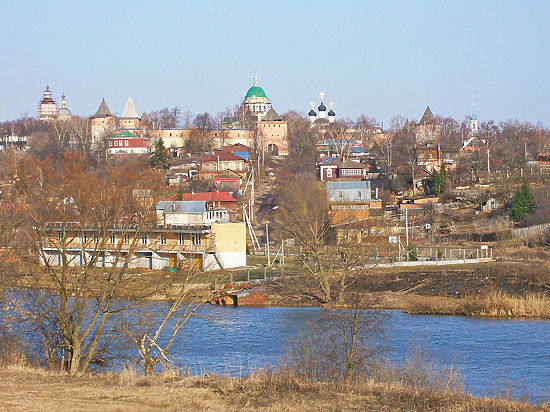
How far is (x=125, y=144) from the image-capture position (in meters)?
63.1

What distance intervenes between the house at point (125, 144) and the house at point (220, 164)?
11.0 metres

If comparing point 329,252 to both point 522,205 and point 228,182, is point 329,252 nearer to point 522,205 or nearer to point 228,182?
point 522,205

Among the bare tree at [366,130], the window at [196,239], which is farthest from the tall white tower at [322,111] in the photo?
the window at [196,239]

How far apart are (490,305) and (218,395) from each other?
12309mm

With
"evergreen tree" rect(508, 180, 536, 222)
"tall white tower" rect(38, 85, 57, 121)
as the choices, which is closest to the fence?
"evergreen tree" rect(508, 180, 536, 222)

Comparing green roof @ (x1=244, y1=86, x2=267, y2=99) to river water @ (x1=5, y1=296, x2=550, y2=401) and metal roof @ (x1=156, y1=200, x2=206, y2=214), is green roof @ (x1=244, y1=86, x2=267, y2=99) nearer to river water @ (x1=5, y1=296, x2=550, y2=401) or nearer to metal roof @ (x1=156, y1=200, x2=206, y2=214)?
metal roof @ (x1=156, y1=200, x2=206, y2=214)

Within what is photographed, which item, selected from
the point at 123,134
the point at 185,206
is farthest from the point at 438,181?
the point at 123,134

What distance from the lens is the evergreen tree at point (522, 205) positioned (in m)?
35.3

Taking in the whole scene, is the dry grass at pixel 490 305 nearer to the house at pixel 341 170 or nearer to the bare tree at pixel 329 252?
the bare tree at pixel 329 252

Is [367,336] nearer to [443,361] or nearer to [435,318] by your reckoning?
[443,361]

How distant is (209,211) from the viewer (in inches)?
1359

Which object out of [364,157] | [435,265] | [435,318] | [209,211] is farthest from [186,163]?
[435,318]

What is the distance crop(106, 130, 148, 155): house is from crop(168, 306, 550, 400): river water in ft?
139

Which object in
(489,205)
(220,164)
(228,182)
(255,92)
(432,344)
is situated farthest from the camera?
(255,92)
